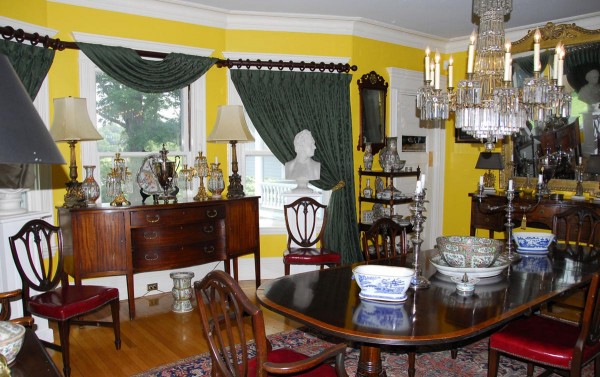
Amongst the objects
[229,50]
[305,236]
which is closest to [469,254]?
[305,236]

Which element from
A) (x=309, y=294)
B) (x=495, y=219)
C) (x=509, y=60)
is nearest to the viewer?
(x=309, y=294)

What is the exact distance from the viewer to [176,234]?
3.94 meters

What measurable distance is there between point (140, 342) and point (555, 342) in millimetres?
2627

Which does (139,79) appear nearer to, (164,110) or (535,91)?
(164,110)

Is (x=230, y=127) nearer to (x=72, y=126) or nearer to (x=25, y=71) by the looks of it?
(x=72, y=126)

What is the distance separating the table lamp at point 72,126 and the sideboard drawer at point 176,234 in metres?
0.50

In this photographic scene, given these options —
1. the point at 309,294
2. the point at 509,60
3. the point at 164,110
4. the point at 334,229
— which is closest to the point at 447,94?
the point at 509,60

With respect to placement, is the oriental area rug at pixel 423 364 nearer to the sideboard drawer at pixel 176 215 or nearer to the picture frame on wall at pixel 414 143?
Result: the sideboard drawer at pixel 176 215

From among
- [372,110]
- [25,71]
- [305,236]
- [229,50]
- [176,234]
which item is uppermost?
[229,50]

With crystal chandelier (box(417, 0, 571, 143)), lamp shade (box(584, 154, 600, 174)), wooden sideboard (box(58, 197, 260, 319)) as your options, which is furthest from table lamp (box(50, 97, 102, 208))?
lamp shade (box(584, 154, 600, 174))

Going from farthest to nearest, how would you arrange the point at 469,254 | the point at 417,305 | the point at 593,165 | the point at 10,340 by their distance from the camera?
the point at 593,165 → the point at 469,254 → the point at 417,305 → the point at 10,340

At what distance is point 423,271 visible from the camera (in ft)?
8.42

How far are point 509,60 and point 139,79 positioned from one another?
304 centimetres

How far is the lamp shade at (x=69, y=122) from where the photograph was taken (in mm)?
3428
